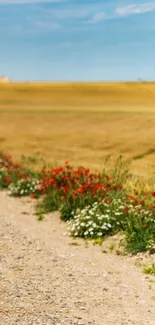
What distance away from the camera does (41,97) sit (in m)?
55.0

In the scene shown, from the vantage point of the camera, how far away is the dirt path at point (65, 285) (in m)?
7.75

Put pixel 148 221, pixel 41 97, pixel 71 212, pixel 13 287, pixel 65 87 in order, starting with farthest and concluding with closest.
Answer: pixel 65 87, pixel 41 97, pixel 71 212, pixel 148 221, pixel 13 287

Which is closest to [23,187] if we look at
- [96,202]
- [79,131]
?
[96,202]

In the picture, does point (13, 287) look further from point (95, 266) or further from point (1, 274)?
point (95, 266)

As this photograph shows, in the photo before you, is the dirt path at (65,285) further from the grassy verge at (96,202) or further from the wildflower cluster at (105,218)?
the grassy verge at (96,202)

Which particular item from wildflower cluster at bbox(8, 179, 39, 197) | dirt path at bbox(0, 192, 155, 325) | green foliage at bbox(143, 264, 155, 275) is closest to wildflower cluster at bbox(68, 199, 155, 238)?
dirt path at bbox(0, 192, 155, 325)

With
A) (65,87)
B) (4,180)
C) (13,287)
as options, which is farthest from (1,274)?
(65,87)

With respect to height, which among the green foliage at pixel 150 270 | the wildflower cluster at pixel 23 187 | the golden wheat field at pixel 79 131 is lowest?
the golden wheat field at pixel 79 131

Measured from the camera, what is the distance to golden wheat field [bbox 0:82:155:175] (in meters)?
23.2

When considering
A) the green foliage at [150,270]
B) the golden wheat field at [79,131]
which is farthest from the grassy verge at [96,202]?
the golden wheat field at [79,131]

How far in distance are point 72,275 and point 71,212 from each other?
4.14 meters

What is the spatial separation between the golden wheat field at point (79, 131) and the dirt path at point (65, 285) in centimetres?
754

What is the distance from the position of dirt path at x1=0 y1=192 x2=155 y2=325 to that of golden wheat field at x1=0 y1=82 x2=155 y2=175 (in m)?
7.54

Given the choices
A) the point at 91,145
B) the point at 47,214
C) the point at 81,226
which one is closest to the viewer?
the point at 81,226
